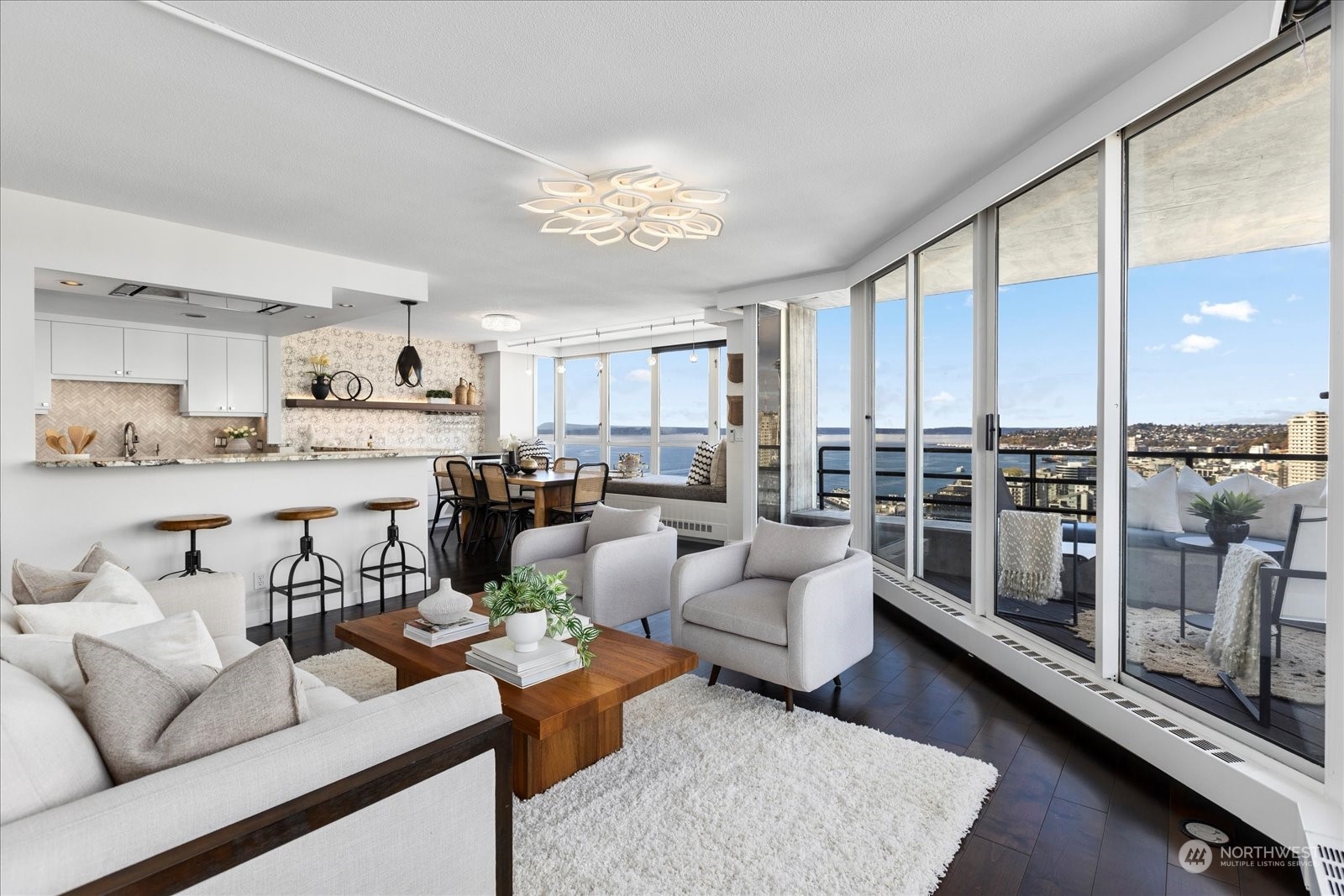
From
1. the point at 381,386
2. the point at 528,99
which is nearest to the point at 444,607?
the point at 528,99

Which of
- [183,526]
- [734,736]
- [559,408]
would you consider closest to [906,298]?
[734,736]

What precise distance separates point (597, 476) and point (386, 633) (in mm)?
4262

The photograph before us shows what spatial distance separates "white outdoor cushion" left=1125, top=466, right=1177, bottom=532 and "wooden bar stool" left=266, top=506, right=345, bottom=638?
4.40 meters

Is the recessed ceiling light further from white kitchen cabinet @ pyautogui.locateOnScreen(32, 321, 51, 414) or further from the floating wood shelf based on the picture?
white kitchen cabinet @ pyautogui.locateOnScreen(32, 321, 51, 414)

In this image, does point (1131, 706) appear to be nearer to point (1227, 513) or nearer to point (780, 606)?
point (1227, 513)

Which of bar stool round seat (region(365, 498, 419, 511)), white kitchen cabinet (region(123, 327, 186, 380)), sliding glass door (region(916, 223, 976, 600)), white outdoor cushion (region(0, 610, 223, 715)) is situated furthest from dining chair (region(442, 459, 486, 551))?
white outdoor cushion (region(0, 610, 223, 715))

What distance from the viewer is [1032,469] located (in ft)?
10.6

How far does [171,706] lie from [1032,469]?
3395 millimetres

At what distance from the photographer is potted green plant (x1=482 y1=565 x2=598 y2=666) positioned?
7.57 feet

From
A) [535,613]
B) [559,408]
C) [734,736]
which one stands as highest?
[559,408]

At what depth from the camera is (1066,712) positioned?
2.76 m

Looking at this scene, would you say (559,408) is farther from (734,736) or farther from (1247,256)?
(1247,256)

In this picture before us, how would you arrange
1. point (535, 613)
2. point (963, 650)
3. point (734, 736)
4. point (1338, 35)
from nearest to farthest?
1. point (1338, 35)
2. point (535, 613)
3. point (734, 736)
4. point (963, 650)

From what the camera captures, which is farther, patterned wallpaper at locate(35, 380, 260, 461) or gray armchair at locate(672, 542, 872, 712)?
patterned wallpaper at locate(35, 380, 260, 461)
